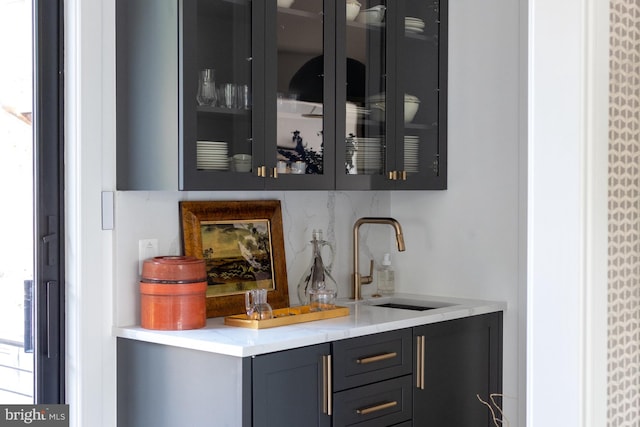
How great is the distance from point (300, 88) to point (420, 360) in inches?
44.3

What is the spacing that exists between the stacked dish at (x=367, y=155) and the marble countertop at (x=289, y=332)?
1.87 ft

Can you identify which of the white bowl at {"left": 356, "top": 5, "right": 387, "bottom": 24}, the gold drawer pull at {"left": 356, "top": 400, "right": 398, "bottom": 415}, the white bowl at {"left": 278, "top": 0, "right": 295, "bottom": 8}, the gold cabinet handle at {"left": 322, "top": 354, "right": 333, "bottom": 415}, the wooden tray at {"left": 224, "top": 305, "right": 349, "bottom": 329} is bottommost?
the gold drawer pull at {"left": 356, "top": 400, "right": 398, "bottom": 415}

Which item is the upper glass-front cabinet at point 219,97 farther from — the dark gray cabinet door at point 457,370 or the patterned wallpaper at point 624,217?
the patterned wallpaper at point 624,217

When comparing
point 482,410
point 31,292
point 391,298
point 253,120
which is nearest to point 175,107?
point 253,120

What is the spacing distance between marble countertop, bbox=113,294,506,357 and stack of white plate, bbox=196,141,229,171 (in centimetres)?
55

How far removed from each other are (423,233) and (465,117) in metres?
0.57

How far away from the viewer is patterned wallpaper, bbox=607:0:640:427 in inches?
65.2

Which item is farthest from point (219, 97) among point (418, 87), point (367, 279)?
point (367, 279)

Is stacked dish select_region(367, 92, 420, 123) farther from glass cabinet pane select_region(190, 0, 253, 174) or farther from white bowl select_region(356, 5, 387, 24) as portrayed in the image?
glass cabinet pane select_region(190, 0, 253, 174)

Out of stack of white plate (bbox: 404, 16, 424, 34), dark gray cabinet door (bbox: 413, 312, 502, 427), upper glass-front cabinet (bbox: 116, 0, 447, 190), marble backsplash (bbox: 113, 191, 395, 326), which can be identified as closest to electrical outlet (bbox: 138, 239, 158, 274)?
marble backsplash (bbox: 113, 191, 395, 326)

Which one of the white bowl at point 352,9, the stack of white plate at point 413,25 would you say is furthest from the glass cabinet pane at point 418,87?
the white bowl at point 352,9

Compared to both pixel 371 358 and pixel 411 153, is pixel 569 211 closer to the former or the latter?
pixel 371 358

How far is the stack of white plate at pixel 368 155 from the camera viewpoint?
11.0 ft

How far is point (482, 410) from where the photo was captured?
3.53 m
